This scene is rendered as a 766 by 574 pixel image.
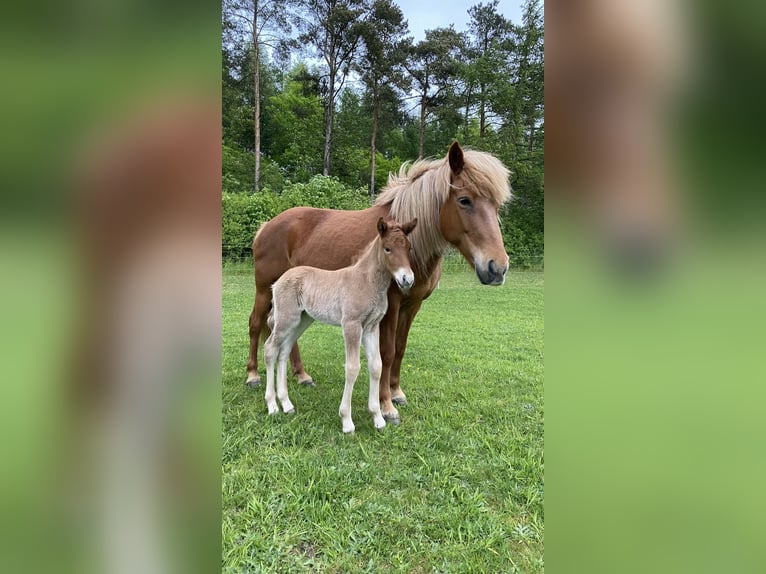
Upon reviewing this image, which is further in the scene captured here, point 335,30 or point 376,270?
point 335,30

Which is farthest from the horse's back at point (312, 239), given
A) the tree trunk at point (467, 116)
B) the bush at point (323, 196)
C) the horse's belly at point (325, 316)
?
the tree trunk at point (467, 116)

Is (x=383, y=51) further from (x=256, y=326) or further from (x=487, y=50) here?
(x=256, y=326)

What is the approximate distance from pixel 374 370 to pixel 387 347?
0.34m

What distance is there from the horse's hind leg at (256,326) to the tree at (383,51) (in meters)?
9.22

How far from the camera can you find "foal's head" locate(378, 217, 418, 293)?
2.35 metres

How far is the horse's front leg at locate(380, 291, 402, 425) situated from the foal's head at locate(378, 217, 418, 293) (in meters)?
0.50

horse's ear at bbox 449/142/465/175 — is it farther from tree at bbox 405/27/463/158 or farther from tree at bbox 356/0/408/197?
tree at bbox 356/0/408/197

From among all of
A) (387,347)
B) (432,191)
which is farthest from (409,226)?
(387,347)
